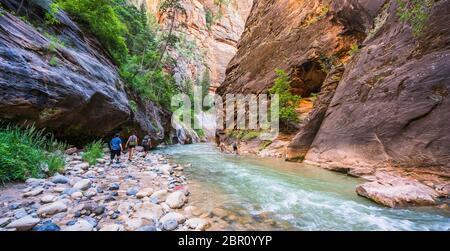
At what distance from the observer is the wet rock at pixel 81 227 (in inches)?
111

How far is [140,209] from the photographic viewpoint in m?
3.77

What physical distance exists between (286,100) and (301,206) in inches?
452

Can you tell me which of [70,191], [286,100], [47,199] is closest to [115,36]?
[286,100]

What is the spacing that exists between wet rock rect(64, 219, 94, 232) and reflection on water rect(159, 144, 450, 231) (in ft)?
6.45

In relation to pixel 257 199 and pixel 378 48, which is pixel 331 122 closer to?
pixel 378 48

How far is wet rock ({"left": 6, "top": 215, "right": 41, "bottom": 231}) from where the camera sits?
2.70 meters

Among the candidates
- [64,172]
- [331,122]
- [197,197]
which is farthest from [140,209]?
[331,122]

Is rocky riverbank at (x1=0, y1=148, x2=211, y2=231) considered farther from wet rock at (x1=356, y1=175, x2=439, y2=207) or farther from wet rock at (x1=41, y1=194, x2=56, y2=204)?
wet rock at (x1=356, y1=175, x2=439, y2=207)

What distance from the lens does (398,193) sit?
4512mm

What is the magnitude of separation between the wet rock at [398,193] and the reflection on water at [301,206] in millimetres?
219

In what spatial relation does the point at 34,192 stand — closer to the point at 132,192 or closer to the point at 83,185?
the point at 83,185

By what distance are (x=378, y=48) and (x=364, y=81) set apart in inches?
62.8

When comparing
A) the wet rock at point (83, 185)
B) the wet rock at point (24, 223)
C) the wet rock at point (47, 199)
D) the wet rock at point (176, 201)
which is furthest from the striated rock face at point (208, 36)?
the wet rock at point (24, 223)

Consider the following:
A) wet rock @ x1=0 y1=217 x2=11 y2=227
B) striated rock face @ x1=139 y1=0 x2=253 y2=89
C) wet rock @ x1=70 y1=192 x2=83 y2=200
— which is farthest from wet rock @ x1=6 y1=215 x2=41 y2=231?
striated rock face @ x1=139 y1=0 x2=253 y2=89
